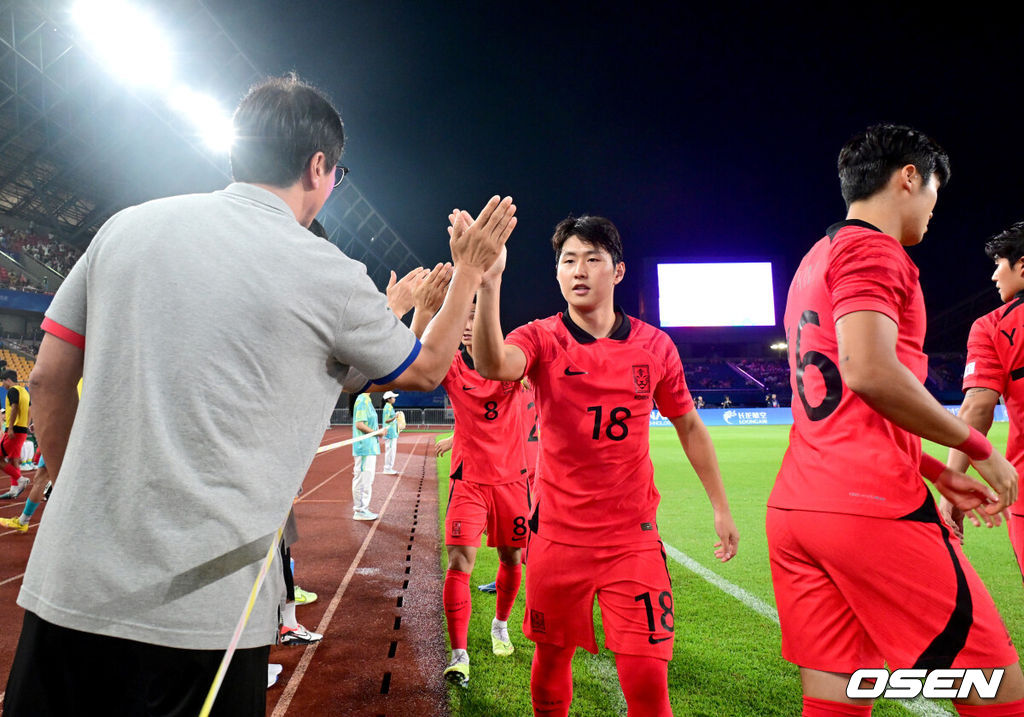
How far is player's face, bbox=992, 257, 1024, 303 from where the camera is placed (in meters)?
3.23

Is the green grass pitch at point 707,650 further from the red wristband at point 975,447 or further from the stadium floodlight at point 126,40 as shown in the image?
the stadium floodlight at point 126,40

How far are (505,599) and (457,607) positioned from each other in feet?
1.58

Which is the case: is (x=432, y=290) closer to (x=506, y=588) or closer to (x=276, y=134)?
(x=276, y=134)

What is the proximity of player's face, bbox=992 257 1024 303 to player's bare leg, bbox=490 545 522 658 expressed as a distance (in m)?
3.61

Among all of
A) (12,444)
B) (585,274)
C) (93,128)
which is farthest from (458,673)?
(93,128)

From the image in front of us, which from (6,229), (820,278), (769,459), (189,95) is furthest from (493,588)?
(6,229)

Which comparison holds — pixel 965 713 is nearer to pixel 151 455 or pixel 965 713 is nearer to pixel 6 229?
pixel 151 455

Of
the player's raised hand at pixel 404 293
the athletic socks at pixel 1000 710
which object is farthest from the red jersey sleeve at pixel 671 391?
the athletic socks at pixel 1000 710

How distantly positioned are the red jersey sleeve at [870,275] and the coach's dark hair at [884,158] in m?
0.29

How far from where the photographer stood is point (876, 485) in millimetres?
1764

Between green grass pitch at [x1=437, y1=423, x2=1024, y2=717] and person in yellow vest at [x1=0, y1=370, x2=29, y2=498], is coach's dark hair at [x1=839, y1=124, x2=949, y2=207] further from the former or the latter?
person in yellow vest at [x1=0, y1=370, x2=29, y2=498]

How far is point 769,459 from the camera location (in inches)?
621

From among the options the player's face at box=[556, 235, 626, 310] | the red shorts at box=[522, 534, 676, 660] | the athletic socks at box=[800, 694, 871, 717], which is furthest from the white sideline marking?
the player's face at box=[556, 235, 626, 310]

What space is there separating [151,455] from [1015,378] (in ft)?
13.2
